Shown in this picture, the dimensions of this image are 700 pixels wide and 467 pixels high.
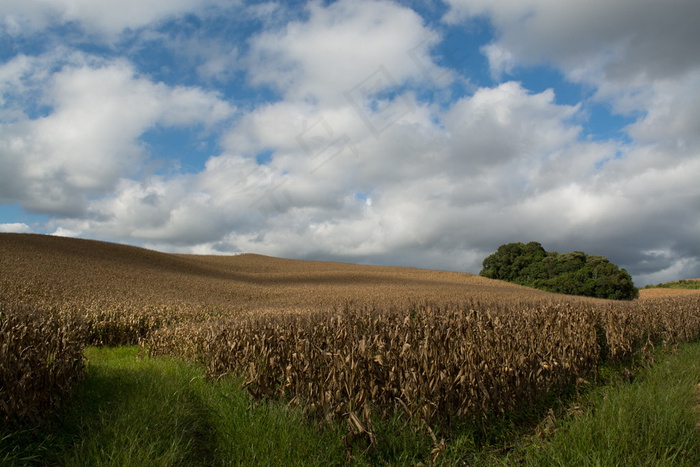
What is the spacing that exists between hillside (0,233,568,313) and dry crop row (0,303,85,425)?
10.1m

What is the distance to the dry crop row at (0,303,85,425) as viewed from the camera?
5008mm

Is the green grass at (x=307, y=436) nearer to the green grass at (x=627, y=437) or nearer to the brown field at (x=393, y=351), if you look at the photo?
the green grass at (x=627, y=437)

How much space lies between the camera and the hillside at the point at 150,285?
20.0 metres

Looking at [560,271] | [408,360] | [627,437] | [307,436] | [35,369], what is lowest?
[307,436]

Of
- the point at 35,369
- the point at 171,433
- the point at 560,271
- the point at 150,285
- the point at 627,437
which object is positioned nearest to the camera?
the point at 627,437

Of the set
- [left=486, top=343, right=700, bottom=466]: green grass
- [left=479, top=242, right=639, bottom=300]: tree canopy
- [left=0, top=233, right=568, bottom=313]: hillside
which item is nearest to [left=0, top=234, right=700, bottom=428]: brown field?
[left=486, top=343, right=700, bottom=466]: green grass

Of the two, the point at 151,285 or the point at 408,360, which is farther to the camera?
the point at 151,285

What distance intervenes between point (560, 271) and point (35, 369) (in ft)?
226

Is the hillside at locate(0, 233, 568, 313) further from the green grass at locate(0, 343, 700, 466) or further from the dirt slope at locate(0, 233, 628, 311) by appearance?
the green grass at locate(0, 343, 700, 466)

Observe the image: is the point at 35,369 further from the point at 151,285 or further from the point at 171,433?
the point at 151,285

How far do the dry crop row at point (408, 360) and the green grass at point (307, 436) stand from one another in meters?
0.31

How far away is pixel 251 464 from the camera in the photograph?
4117 mm

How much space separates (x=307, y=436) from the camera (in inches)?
170

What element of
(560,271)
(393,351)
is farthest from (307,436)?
(560,271)
